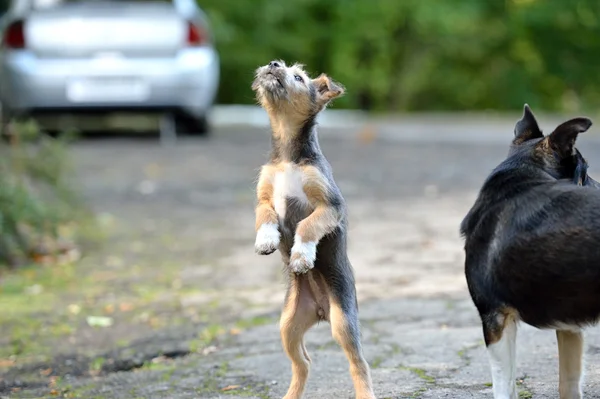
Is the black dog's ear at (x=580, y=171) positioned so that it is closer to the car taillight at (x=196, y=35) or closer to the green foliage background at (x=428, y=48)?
the car taillight at (x=196, y=35)

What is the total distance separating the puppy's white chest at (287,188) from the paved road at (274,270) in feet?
3.04

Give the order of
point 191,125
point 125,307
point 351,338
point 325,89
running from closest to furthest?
1. point 351,338
2. point 325,89
3. point 125,307
4. point 191,125

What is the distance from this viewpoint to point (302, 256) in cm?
432

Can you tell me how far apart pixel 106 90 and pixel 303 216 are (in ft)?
31.4

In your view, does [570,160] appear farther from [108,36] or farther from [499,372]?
[108,36]

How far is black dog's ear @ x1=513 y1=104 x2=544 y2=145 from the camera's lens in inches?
173

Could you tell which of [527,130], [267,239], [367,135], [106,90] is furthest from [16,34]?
[527,130]

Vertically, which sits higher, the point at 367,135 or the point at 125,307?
the point at 125,307

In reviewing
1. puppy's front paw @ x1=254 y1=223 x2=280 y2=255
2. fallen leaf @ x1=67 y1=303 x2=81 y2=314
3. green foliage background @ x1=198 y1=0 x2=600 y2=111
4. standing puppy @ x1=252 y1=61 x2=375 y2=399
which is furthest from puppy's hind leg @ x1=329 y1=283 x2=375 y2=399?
green foliage background @ x1=198 y1=0 x2=600 y2=111

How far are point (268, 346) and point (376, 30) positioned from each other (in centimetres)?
2219

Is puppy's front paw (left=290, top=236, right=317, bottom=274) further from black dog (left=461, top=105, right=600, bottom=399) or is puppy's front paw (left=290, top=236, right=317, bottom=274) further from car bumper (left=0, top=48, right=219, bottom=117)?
car bumper (left=0, top=48, right=219, bottom=117)

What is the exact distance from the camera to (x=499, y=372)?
158 inches

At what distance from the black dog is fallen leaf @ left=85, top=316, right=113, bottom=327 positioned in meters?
3.05

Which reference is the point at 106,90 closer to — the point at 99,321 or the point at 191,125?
the point at 191,125
